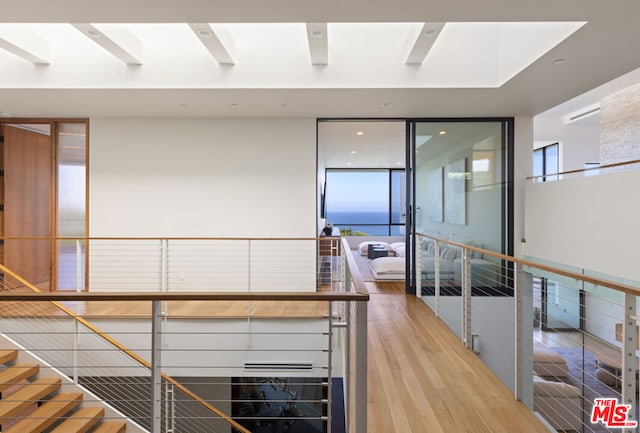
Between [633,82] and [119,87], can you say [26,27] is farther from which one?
[633,82]

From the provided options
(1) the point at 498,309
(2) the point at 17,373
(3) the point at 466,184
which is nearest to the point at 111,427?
(2) the point at 17,373

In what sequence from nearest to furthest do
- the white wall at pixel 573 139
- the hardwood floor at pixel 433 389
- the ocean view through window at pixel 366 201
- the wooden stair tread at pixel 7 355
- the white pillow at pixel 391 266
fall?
the hardwood floor at pixel 433 389 < the wooden stair tread at pixel 7 355 < the white pillow at pixel 391 266 < the white wall at pixel 573 139 < the ocean view through window at pixel 366 201

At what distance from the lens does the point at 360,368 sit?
1235 mm

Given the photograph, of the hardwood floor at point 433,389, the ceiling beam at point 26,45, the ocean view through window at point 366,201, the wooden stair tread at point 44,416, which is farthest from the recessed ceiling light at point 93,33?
the ocean view through window at point 366,201

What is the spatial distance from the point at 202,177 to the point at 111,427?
2729 millimetres

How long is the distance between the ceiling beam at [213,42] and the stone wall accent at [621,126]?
5.42 metres

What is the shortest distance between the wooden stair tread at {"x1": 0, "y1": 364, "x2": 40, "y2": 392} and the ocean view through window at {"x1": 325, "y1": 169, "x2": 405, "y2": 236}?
808cm

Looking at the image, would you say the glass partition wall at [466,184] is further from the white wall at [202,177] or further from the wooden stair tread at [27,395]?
the wooden stair tread at [27,395]

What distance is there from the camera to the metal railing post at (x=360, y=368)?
1.21 m

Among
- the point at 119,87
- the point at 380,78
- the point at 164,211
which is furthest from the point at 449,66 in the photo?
the point at 164,211

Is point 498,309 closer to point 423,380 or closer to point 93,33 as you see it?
point 423,380

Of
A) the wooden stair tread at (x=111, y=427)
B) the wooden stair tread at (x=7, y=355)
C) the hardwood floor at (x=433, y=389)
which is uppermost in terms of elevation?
the hardwood floor at (x=433, y=389)

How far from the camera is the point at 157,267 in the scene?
460 cm

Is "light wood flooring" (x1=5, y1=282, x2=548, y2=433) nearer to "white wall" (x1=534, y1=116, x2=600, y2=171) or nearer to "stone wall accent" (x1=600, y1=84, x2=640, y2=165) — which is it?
"stone wall accent" (x1=600, y1=84, x2=640, y2=165)
